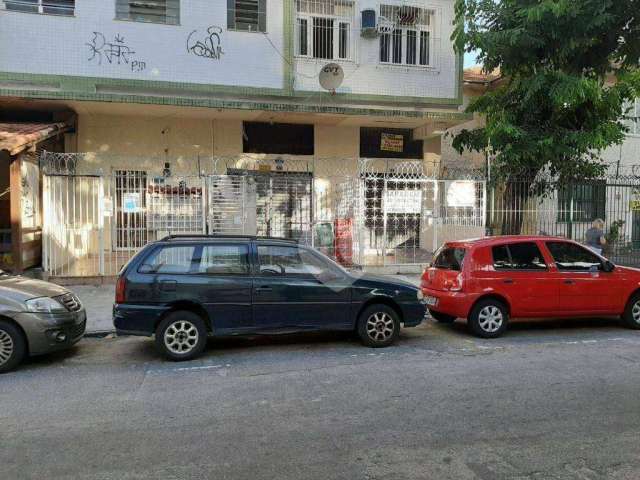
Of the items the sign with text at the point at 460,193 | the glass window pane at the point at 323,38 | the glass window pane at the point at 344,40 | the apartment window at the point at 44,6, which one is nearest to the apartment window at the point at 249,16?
the glass window pane at the point at 323,38

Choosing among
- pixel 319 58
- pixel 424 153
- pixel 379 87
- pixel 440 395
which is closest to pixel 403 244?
pixel 424 153

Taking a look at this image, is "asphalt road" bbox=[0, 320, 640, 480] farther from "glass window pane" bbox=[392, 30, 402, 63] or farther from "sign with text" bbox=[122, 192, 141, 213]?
"glass window pane" bbox=[392, 30, 402, 63]

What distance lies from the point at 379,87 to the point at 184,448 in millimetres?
11863

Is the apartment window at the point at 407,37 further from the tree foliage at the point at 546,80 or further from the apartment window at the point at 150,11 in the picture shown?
the apartment window at the point at 150,11

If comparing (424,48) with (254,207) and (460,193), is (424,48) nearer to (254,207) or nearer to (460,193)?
(460,193)

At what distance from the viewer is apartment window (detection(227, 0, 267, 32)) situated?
44.5ft

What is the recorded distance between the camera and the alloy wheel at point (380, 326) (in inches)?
295

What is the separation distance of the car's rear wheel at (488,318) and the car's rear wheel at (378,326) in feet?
4.36

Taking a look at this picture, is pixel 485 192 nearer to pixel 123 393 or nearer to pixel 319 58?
pixel 319 58

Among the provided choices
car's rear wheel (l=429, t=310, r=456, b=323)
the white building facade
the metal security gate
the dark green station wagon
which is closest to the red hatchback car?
car's rear wheel (l=429, t=310, r=456, b=323)

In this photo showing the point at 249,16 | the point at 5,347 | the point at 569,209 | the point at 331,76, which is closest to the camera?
the point at 5,347

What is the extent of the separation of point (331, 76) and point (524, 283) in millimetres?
7518

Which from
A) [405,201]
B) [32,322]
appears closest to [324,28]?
[405,201]

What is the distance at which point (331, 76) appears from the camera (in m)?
13.4
